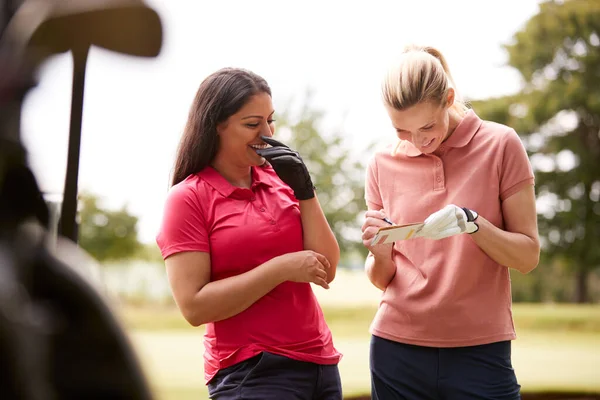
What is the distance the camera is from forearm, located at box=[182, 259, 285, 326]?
5.21ft

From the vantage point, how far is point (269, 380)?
5.35 feet

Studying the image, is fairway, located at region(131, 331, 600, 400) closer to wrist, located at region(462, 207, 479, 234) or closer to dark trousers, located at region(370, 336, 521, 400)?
dark trousers, located at region(370, 336, 521, 400)

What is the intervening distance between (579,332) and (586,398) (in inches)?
217

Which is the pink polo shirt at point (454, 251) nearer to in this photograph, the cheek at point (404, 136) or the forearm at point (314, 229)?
the cheek at point (404, 136)

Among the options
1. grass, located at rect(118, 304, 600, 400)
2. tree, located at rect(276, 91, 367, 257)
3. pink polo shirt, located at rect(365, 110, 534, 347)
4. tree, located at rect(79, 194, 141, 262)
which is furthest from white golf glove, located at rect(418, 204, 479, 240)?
tree, located at rect(79, 194, 141, 262)

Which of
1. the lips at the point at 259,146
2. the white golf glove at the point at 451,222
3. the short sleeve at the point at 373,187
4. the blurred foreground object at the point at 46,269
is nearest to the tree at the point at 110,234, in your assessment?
the short sleeve at the point at 373,187

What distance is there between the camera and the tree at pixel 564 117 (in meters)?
14.2

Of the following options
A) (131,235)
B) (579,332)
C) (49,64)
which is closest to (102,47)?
(49,64)

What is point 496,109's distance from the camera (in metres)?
14.5

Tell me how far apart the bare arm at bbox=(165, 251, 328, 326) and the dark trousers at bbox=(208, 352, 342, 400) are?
0.42ft

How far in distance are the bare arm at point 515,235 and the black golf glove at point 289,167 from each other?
40cm

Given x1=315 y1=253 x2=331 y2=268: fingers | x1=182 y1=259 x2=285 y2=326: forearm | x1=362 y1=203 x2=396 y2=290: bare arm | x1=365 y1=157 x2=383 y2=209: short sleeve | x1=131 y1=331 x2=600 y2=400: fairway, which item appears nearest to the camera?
x1=182 y1=259 x2=285 y2=326: forearm

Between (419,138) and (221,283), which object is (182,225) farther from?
(419,138)

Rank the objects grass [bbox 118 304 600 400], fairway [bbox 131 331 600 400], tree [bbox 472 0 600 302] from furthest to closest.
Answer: tree [bbox 472 0 600 302]
grass [bbox 118 304 600 400]
fairway [bbox 131 331 600 400]
